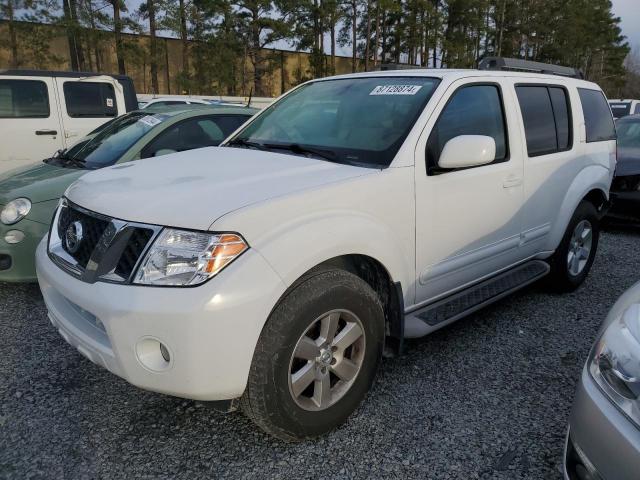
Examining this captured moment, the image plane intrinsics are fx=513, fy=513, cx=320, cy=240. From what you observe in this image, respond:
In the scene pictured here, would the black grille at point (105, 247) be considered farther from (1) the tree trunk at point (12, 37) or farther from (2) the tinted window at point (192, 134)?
(1) the tree trunk at point (12, 37)

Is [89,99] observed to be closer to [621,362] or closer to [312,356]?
[312,356]

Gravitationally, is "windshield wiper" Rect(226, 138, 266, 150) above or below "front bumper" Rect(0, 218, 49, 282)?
above

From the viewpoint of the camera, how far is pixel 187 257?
1.99m

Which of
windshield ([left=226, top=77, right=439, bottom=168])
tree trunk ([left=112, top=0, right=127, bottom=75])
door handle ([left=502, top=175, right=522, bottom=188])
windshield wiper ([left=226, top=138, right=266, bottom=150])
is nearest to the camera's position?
windshield ([left=226, top=77, right=439, bottom=168])

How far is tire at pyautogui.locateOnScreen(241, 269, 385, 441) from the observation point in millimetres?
2100

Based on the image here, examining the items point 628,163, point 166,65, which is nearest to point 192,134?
point 628,163

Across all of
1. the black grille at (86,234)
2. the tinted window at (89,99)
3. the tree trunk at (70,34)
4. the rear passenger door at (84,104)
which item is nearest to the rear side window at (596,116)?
the black grille at (86,234)

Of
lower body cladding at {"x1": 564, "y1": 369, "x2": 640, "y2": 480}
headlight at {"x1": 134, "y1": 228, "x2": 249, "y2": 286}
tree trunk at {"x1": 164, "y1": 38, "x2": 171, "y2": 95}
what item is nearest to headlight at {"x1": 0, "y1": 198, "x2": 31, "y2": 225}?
headlight at {"x1": 134, "y1": 228, "x2": 249, "y2": 286}

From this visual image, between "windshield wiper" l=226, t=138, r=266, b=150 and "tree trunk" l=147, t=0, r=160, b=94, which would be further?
"tree trunk" l=147, t=0, r=160, b=94

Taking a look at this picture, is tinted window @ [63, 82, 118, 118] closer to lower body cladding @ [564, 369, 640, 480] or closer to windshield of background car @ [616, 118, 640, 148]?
windshield of background car @ [616, 118, 640, 148]

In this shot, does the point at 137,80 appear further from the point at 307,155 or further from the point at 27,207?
the point at 307,155

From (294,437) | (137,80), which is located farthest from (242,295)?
(137,80)

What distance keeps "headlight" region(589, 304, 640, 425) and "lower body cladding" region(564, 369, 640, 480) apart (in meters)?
0.03

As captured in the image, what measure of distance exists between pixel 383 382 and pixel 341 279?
36.7 inches
